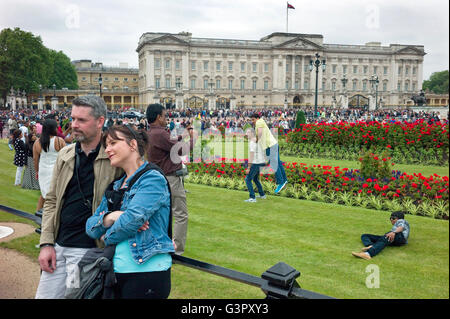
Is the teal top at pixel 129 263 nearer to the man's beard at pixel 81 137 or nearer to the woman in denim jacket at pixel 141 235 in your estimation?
the woman in denim jacket at pixel 141 235

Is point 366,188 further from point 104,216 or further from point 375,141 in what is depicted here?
point 104,216

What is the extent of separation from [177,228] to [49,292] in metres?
2.48

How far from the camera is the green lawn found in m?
4.68

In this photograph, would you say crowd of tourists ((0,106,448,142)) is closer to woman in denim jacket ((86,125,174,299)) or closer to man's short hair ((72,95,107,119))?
man's short hair ((72,95,107,119))

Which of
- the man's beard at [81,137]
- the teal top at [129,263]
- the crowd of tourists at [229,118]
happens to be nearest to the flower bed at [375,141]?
the crowd of tourists at [229,118]

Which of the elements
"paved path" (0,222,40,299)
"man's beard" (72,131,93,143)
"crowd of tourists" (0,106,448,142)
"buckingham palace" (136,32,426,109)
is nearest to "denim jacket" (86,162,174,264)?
"man's beard" (72,131,93,143)

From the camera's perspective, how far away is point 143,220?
2.38m

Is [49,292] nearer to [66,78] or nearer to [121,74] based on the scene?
[66,78]

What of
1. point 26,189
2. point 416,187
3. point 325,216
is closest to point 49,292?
point 325,216

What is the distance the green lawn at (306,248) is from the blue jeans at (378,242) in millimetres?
97

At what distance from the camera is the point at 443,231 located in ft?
21.8

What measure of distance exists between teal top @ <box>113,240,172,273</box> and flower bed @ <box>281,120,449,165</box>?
1048cm

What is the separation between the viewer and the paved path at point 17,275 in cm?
448
